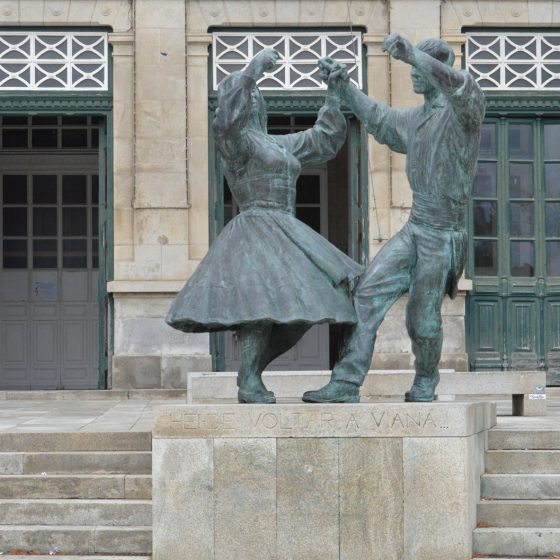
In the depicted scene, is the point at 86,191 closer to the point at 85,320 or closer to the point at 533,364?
the point at 85,320

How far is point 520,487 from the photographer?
991cm

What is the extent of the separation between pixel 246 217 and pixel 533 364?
10.5 meters

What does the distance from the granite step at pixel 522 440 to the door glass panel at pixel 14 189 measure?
1399 cm

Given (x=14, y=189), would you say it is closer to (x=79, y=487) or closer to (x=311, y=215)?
(x=311, y=215)

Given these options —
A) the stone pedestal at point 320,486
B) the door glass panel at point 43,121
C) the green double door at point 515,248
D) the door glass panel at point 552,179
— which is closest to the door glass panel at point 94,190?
the door glass panel at point 43,121

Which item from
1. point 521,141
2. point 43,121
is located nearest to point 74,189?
point 43,121

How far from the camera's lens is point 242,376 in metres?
9.24

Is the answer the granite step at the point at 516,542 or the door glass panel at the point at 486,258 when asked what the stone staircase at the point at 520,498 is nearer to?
the granite step at the point at 516,542

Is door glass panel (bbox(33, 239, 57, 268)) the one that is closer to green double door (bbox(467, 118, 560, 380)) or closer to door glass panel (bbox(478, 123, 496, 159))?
green double door (bbox(467, 118, 560, 380))

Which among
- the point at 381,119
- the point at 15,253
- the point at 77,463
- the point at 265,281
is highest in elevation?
the point at 381,119

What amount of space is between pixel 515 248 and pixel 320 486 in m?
11.0

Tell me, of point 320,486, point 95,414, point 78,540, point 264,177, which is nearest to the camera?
point 320,486

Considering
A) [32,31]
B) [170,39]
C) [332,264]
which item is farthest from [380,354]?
[332,264]

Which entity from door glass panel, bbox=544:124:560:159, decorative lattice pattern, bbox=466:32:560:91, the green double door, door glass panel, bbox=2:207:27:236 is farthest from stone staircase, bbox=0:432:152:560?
door glass panel, bbox=2:207:27:236
